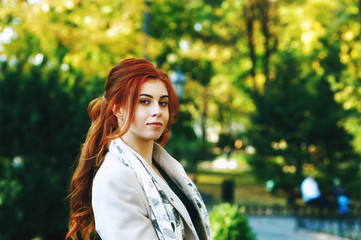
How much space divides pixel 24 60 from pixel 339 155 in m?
17.2

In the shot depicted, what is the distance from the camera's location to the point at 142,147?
235 centimetres

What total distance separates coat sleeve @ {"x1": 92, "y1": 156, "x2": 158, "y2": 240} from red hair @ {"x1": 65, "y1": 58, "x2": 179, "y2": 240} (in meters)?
0.28

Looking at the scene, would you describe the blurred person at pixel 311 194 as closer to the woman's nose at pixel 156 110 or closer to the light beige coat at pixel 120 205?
the woman's nose at pixel 156 110

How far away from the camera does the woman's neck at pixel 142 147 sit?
91.2 inches

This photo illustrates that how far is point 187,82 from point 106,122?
607 inches

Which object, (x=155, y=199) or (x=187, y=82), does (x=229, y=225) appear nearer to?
(x=155, y=199)

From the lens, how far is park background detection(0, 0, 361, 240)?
337 inches

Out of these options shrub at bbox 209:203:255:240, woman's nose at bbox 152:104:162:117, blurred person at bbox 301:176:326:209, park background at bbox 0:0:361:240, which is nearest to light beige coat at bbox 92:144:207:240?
woman's nose at bbox 152:104:162:117

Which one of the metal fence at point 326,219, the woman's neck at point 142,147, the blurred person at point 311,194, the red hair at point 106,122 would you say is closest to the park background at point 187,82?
the red hair at point 106,122

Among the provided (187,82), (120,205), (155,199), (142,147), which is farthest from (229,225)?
(187,82)

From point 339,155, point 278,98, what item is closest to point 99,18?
point 278,98

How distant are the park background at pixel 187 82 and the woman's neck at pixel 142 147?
3.17ft

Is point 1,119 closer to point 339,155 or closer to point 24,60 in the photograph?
point 24,60

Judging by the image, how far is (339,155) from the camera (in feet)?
73.3
